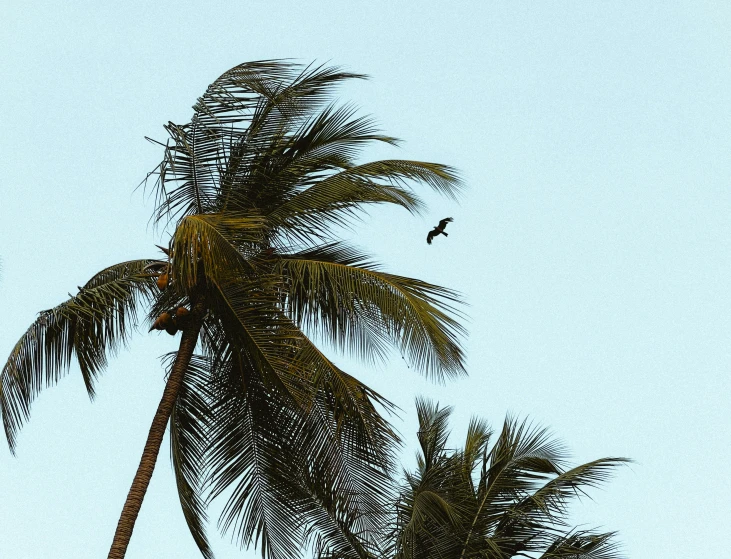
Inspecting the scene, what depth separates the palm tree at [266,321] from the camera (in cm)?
1128

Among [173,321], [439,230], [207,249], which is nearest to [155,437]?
[173,321]

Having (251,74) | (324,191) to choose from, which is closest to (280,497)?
(324,191)

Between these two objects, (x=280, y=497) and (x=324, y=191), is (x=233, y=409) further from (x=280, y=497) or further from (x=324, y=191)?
(x=324, y=191)

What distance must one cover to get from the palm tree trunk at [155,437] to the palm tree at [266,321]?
0.05ft

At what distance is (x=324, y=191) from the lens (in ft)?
41.2

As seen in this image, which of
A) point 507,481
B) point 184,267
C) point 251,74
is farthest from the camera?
point 507,481

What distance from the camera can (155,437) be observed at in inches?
447

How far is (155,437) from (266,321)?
63.5 inches

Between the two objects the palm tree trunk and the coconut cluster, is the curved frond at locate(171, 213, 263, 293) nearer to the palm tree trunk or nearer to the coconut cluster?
the coconut cluster

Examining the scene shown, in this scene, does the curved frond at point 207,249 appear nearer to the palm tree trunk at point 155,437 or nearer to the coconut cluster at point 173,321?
the coconut cluster at point 173,321

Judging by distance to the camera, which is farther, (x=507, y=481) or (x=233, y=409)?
(x=507, y=481)

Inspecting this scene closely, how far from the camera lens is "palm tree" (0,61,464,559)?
11281mm

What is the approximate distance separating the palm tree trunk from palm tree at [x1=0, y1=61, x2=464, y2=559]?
0.02 m

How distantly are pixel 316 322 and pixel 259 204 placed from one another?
4.95 feet
